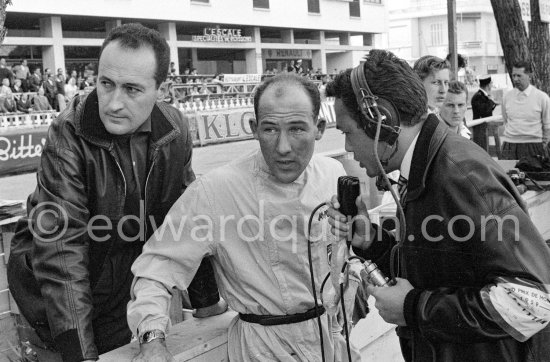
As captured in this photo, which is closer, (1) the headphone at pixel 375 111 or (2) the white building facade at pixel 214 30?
(1) the headphone at pixel 375 111

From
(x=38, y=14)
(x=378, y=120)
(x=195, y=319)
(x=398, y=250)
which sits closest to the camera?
(x=378, y=120)

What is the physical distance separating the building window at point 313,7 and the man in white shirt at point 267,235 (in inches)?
2230

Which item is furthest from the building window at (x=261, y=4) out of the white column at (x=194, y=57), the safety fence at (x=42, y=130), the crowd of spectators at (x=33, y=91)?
the crowd of spectators at (x=33, y=91)

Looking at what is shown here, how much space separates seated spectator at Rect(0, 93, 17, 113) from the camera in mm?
22547

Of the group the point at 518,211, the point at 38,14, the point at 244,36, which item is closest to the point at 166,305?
the point at 518,211

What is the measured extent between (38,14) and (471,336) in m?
40.5

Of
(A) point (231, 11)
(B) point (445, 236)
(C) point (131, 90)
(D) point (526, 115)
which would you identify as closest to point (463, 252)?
(B) point (445, 236)

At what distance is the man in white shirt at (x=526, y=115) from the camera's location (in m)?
9.44

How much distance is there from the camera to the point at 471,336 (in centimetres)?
197

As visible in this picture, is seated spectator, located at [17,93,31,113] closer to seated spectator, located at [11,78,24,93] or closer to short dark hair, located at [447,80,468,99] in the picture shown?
seated spectator, located at [11,78,24,93]

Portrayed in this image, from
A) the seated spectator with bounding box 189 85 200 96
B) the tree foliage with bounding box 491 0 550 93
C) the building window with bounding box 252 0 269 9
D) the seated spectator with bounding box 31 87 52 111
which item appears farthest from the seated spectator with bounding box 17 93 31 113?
the building window with bounding box 252 0 269 9

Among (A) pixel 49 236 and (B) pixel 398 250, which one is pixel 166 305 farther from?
(B) pixel 398 250

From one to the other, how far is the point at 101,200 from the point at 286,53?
5390 cm

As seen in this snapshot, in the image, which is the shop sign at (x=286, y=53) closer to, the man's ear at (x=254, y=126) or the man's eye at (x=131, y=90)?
the man's ear at (x=254, y=126)
